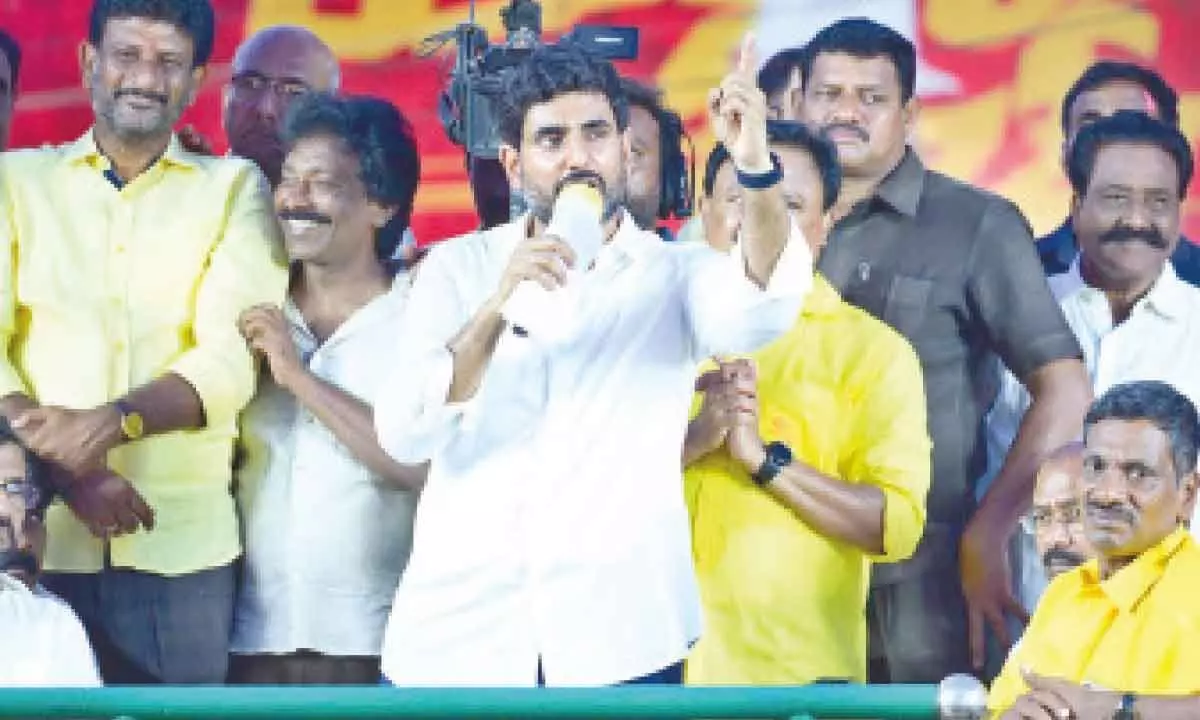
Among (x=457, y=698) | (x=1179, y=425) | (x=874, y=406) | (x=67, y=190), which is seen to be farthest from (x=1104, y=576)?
(x=67, y=190)

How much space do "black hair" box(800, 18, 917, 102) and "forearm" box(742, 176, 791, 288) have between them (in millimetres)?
1211

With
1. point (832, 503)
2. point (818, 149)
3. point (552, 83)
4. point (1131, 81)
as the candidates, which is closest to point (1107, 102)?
point (1131, 81)

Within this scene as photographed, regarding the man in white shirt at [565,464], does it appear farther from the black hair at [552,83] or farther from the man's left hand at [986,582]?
the man's left hand at [986,582]

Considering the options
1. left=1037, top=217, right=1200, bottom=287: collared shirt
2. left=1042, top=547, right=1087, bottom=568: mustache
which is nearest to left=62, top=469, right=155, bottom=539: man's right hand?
left=1042, top=547, right=1087, bottom=568: mustache

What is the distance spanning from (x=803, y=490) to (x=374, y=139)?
3.32 feet

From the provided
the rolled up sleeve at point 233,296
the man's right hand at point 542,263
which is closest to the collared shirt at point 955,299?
the rolled up sleeve at point 233,296

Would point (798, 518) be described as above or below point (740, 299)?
below

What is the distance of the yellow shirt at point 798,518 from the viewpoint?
15.5ft

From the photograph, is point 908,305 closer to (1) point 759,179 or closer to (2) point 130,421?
(1) point 759,179

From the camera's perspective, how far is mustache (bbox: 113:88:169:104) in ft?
16.6

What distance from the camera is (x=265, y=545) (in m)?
4.96

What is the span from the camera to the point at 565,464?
4.36m

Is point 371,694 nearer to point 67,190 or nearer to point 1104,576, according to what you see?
point 1104,576

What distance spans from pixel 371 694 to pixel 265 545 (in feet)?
3.89
